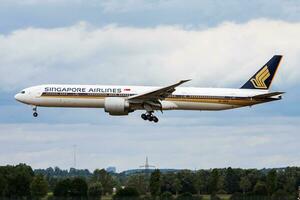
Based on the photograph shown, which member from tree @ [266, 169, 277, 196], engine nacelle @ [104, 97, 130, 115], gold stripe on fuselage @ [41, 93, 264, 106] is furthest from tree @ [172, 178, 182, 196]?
engine nacelle @ [104, 97, 130, 115]

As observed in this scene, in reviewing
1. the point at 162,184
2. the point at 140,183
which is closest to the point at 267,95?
the point at 162,184

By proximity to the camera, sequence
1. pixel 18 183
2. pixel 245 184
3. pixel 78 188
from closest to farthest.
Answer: pixel 78 188, pixel 18 183, pixel 245 184

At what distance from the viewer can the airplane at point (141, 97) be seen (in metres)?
101

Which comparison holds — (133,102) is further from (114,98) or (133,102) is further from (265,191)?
(265,191)

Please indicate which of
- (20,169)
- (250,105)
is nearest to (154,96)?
(250,105)

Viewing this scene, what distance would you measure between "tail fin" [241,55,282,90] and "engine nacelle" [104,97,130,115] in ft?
52.4

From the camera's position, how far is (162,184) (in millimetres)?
171250

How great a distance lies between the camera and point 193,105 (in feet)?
339

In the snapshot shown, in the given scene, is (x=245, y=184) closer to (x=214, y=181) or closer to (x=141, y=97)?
(x=214, y=181)

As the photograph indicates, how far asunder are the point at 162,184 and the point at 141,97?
72.0 metres

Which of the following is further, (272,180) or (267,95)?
(272,180)

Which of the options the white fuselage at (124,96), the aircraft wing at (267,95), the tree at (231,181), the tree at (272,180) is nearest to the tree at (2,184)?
the tree at (272,180)

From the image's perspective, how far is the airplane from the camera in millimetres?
101375

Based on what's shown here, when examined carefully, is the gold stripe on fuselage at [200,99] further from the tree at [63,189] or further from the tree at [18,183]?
the tree at [18,183]
